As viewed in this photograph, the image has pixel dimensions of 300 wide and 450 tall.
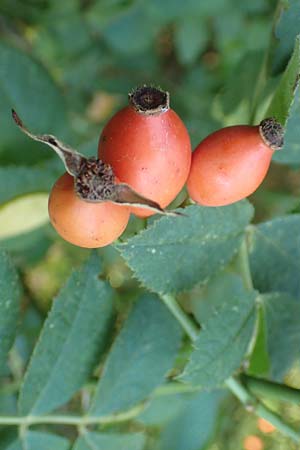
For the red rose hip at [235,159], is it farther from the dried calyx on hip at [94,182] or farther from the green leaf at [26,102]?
the green leaf at [26,102]

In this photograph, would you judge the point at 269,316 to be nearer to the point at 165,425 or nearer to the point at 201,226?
the point at 201,226

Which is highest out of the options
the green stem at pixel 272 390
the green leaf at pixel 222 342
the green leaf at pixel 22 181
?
the green leaf at pixel 22 181

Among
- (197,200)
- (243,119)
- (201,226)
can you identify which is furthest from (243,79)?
(197,200)

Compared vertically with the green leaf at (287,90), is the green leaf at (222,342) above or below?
below

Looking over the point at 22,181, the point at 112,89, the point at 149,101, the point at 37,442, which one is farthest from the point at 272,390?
the point at 112,89

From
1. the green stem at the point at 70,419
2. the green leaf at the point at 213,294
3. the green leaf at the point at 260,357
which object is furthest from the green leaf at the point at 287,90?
the green leaf at the point at 213,294

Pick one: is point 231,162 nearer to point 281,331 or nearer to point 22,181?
point 281,331
